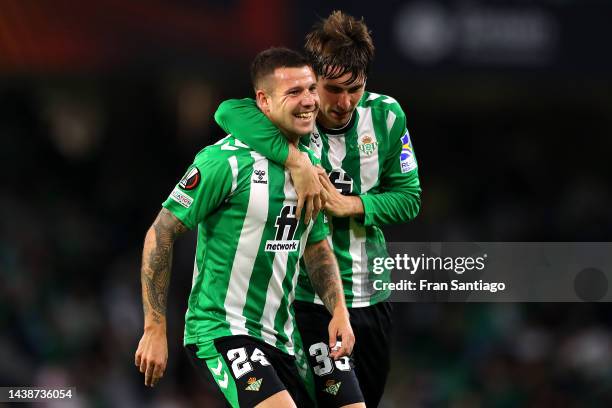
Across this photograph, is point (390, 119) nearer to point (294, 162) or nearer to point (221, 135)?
point (294, 162)

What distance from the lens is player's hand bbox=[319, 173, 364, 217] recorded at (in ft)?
15.4

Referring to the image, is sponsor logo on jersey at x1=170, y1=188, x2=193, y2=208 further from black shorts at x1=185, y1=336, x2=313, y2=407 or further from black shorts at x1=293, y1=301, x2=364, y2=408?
black shorts at x1=293, y1=301, x2=364, y2=408

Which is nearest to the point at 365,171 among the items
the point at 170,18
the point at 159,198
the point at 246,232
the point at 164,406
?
the point at 246,232

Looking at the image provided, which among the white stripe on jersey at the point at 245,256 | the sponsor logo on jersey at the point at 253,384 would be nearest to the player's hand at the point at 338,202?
the white stripe on jersey at the point at 245,256

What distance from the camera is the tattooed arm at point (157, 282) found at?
13.8 feet

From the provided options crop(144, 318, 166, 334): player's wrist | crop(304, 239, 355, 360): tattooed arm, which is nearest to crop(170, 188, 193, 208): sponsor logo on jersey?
crop(144, 318, 166, 334): player's wrist

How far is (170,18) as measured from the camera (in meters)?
8.13

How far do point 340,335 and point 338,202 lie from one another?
581mm

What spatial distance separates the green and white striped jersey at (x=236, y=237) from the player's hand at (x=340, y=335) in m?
0.19

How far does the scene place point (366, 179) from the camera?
498 cm

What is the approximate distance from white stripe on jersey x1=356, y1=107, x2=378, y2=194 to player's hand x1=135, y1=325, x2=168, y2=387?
1.20 meters

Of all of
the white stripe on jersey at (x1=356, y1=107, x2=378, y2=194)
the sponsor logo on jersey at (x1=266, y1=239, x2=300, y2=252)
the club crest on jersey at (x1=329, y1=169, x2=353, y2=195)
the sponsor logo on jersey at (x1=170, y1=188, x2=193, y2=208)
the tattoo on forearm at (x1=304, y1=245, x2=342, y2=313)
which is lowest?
the tattoo on forearm at (x1=304, y1=245, x2=342, y2=313)

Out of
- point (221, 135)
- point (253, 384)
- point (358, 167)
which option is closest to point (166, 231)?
point (253, 384)

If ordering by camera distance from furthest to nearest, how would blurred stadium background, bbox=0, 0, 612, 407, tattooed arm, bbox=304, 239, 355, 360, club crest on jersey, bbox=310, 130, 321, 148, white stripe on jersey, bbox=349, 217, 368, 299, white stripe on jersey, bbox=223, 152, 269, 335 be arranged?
blurred stadium background, bbox=0, 0, 612, 407
white stripe on jersey, bbox=349, 217, 368, 299
club crest on jersey, bbox=310, 130, 321, 148
tattooed arm, bbox=304, 239, 355, 360
white stripe on jersey, bbox=223, 152, 269, 335
